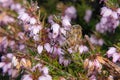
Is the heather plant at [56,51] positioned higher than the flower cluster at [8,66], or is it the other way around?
the heather plant at [56,51]

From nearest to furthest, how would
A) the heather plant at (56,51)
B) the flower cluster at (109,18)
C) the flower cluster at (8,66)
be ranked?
the heather plant at (56,51) → the flower cluster at (109,18) → the flower cluster at (8,66)

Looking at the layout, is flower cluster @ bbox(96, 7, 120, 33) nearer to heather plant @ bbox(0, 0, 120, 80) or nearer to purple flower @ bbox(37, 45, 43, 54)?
heather plant @ bbox(0, 0, 120, 80)

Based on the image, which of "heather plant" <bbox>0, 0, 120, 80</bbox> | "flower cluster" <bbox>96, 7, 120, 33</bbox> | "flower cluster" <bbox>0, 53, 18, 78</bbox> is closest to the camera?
"heather plant" <bbox>0, 0, 120, 80</bbox>

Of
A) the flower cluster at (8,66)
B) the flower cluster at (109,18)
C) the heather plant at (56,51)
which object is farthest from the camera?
the flower cluster at (8,66)

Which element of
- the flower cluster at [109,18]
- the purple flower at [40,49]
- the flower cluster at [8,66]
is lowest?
the flower cluster at [8,66]

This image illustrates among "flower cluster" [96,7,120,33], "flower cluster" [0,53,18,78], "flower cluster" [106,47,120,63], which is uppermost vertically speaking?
"flower cluster" [96,7,120,33]

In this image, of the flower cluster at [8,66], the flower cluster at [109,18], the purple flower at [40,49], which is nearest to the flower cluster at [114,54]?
the flower cluster at [109,18]

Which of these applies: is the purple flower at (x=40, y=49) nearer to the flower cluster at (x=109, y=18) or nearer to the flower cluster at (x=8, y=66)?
the flower cluster at (x=8, y=66)

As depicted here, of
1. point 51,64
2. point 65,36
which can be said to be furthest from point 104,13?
point 51,64

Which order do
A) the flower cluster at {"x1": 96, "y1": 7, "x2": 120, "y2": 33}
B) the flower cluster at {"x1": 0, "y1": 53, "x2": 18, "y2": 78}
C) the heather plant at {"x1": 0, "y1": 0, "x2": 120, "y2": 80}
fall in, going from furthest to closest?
the flower cluster at {"x1": 0, "y1": 53, "x2": 18, "y2": 78} → the flower cluster at {"x1": 96, "y1": 7, "x2": 120, "y2": 33} → the heather plant at {"x1": 0, "y1": 0, "x2": 120, "y2": 80}

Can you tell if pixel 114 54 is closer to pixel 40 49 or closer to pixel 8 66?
pixel 40 49

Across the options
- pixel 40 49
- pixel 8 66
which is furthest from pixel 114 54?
pixel 8 66

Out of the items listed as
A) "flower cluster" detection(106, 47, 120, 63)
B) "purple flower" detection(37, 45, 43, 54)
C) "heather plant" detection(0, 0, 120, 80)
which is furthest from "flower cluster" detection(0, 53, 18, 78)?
"flower cluster" detection(106, 47, 120, 63)
